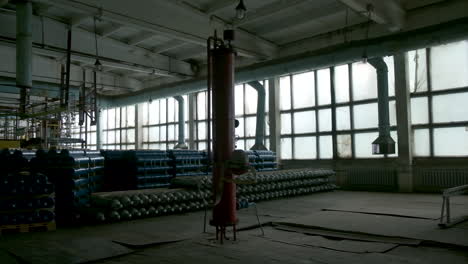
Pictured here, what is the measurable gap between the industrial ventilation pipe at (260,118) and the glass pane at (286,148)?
4.45 feet

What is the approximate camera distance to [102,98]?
2180 cm

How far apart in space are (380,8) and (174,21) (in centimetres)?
643

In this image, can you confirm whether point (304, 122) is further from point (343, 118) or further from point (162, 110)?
point (162, 110)

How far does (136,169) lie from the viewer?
11.0m

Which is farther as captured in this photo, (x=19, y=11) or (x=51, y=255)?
(x=19, y=11)

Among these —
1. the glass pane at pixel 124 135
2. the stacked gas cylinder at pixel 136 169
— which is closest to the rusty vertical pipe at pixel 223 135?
the stacked gas cylinder at pixel 136 169

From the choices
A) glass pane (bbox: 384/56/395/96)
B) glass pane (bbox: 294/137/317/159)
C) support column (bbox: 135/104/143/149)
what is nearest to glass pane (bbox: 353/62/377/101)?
glass pane (bbox: 384/56/395/96)

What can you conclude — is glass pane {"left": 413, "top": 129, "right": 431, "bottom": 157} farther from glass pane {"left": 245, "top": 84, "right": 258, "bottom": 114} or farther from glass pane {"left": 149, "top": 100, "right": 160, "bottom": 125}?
glass pane {"left": 149, "top": 100, "right": 160, "bottom": 125}

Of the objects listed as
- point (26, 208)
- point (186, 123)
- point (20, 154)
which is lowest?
point (26, 208)

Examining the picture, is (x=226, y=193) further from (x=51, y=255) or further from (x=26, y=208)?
(x=26, y=208)

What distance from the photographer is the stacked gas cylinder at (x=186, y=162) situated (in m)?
12.1

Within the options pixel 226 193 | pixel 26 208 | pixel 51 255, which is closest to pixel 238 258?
pixel 226 193

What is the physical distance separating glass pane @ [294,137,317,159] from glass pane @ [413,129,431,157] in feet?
13.4

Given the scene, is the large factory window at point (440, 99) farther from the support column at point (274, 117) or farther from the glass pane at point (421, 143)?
the support column at point (274, 117)
